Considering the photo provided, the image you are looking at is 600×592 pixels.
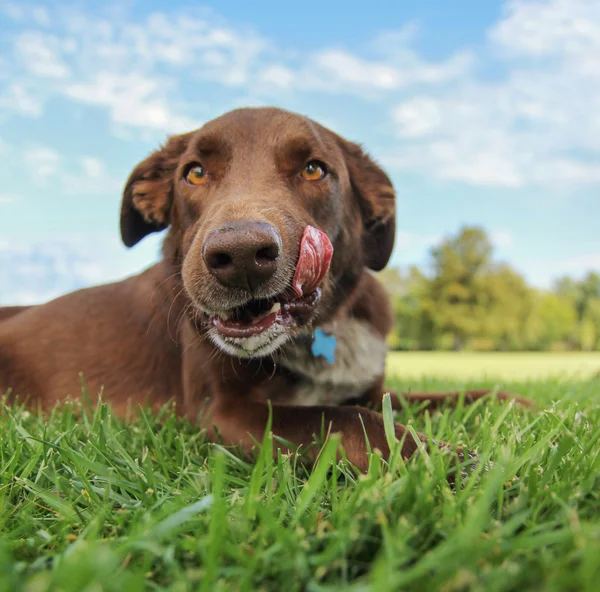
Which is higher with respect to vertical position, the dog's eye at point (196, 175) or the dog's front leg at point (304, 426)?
the dog's eye at point (196, 175)

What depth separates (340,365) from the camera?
3.15m

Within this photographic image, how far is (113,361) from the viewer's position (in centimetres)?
360

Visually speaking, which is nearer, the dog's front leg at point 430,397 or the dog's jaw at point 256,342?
the dog's jaw at point 256,342

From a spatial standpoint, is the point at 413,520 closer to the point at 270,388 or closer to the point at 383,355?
the point at 270,388

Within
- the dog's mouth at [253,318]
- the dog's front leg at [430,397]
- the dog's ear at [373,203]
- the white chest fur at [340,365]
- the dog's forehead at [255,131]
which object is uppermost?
the dog's forehead at [255,131]

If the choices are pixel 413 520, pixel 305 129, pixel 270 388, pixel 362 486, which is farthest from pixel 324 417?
pixel 305 129

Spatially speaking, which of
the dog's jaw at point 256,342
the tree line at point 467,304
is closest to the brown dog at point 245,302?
the dog's jaw at point 256,342

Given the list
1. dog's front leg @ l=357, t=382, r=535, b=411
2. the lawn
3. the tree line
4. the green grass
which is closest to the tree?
the tree line

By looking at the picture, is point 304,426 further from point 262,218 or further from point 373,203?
point 373,203

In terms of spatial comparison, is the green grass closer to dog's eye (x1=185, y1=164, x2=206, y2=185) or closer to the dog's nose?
dog's eye (x1=185, y1=164, x2=206, y2=185)

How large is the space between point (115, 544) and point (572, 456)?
1.32m

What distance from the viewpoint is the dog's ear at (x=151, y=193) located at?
3.34m

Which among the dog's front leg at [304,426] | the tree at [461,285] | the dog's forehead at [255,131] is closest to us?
the dog's front leg at [304,426]

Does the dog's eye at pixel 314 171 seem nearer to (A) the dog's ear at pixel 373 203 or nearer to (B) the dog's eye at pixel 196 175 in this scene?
(A) the dog's ear at pixel 373 203
